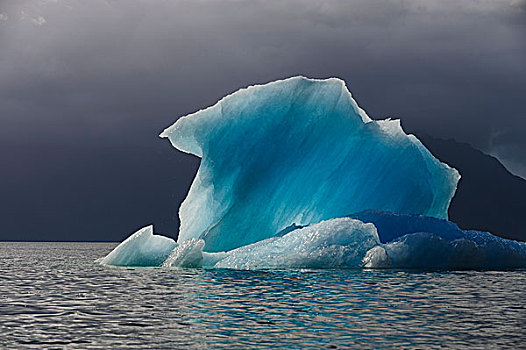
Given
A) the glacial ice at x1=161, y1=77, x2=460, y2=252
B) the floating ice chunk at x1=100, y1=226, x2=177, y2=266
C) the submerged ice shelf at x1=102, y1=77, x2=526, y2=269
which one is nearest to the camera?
the floating ice chunk at x1=100, y1=226, x2=177, y2=266

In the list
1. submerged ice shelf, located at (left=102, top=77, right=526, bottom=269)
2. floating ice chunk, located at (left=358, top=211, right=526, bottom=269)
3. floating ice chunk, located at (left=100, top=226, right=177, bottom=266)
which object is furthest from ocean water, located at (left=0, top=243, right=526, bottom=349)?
submerged ice shelf, located at (left=102, top=77, right=526, bottom=269)

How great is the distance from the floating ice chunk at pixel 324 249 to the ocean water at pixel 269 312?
3.10ft

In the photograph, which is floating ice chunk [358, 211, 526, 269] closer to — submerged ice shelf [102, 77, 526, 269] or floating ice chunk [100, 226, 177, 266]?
submerged ice shelf [102, 77, 526, 269]

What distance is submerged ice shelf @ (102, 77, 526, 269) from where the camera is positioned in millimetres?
22219

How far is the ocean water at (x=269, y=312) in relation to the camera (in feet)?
29.7

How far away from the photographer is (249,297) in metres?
13.8

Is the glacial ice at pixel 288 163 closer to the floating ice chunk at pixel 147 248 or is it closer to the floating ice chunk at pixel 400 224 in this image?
the floating ice chunk at pixel 147 248

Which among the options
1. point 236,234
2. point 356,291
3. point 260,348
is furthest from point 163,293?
point 236,234

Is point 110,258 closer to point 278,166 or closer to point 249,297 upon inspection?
point 278,166

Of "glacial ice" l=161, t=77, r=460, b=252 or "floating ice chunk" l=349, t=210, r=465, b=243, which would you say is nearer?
"floating ice chunk" l=349, t=210, r=465, b=243

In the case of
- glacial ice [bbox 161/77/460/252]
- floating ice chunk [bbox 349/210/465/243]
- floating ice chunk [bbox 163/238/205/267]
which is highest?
glacial ice [bbox 161/77/460/252]

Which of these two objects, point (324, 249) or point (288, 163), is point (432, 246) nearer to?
point (324, 249)

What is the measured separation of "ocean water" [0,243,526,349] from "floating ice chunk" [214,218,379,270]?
3.10 feet

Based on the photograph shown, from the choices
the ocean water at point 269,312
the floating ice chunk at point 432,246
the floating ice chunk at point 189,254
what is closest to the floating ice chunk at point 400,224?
the floating ice chunk at point 432,246
